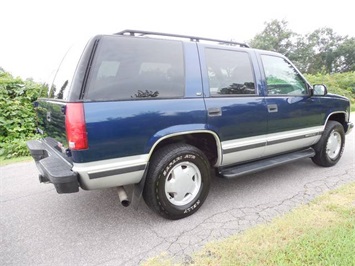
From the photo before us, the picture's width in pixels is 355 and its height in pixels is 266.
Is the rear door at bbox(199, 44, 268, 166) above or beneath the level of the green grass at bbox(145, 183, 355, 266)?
above

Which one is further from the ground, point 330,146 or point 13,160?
point 330,146

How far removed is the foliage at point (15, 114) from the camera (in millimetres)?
5852

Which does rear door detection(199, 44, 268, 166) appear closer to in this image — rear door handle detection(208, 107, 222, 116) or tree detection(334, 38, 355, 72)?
rear door handle detection(208, 107, 222, 116)

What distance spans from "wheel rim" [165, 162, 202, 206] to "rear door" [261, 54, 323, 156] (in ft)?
4.01

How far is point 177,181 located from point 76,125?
1.21m

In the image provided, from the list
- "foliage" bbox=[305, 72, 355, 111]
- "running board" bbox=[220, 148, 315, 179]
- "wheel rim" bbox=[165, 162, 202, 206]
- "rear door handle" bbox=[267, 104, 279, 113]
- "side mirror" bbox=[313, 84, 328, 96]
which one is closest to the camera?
"wheel rim" bbox=[165, 162, 202, 206]

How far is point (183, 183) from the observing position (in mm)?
2787

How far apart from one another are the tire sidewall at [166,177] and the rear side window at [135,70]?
0.66 metres

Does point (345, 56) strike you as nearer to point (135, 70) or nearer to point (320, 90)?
point (320, 90)

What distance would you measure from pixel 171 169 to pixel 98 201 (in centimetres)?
124

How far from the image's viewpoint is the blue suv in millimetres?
2246

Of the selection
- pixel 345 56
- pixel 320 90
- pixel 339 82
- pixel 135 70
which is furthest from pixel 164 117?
pixel 345 56

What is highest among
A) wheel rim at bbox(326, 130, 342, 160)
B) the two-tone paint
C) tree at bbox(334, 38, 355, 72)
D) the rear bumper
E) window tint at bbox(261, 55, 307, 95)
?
tree at bbox(334, 38, 355, 72)

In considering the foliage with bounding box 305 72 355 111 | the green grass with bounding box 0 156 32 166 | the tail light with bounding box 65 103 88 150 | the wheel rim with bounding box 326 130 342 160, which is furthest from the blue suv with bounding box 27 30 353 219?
the foliage with bounding box 305 72 355 111
